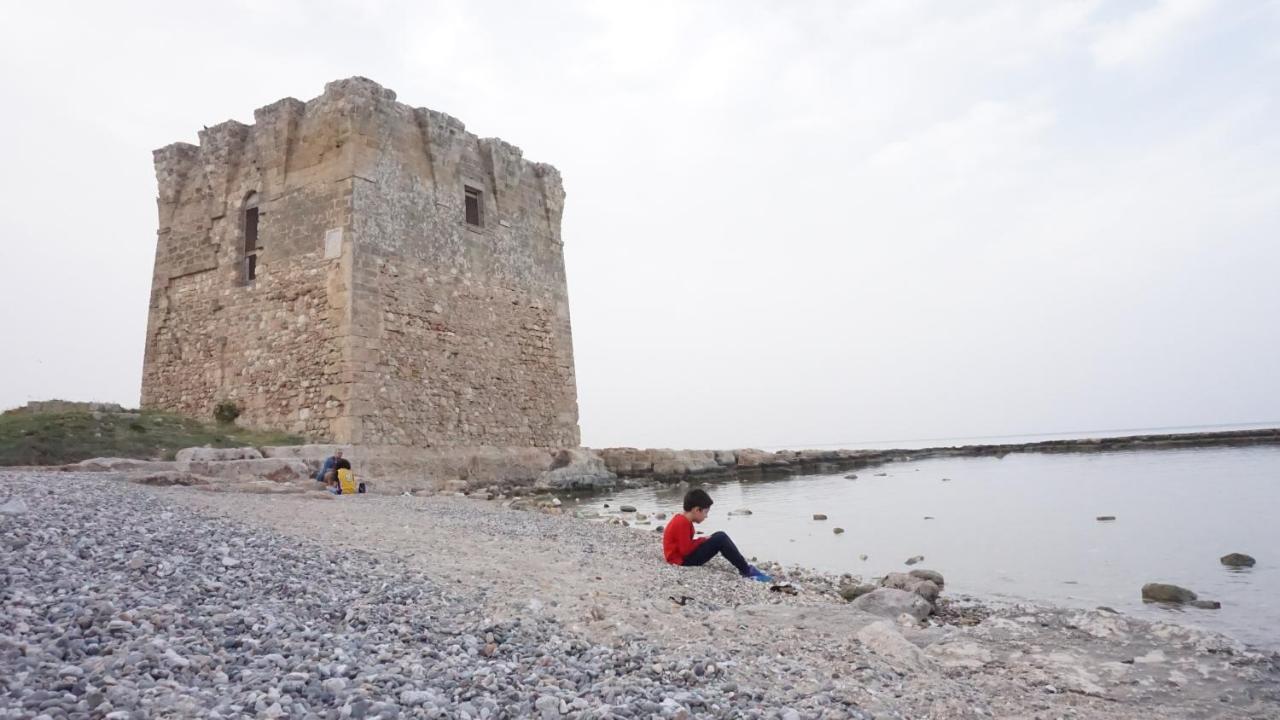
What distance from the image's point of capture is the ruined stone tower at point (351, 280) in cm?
1385

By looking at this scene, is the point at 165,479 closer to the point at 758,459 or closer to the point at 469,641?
the point at 469,641

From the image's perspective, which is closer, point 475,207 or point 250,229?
point 250,229

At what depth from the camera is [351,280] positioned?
13672 mm

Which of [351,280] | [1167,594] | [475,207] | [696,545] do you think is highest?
[475,207]

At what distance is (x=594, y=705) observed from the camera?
2.77 metres

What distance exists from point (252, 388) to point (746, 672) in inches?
535

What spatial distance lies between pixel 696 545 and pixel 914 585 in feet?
6.32

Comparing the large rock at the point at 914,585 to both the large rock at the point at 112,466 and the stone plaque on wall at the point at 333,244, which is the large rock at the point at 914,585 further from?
the stone plaque on wall at the point at 333,244

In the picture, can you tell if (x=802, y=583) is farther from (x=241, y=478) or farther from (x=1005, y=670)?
(x=241, y=478)

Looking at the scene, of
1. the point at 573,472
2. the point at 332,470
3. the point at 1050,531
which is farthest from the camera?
the point at 573,472

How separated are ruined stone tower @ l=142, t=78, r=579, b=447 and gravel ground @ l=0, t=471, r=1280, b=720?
25.1 ft

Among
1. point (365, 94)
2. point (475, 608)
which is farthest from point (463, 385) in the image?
point (475, 608)

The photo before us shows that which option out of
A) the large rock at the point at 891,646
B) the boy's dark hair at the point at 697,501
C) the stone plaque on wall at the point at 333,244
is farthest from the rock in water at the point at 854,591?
the stone plaque on wall at the point at 333,244

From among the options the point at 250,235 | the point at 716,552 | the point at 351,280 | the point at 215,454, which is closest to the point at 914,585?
the point at 716,552
